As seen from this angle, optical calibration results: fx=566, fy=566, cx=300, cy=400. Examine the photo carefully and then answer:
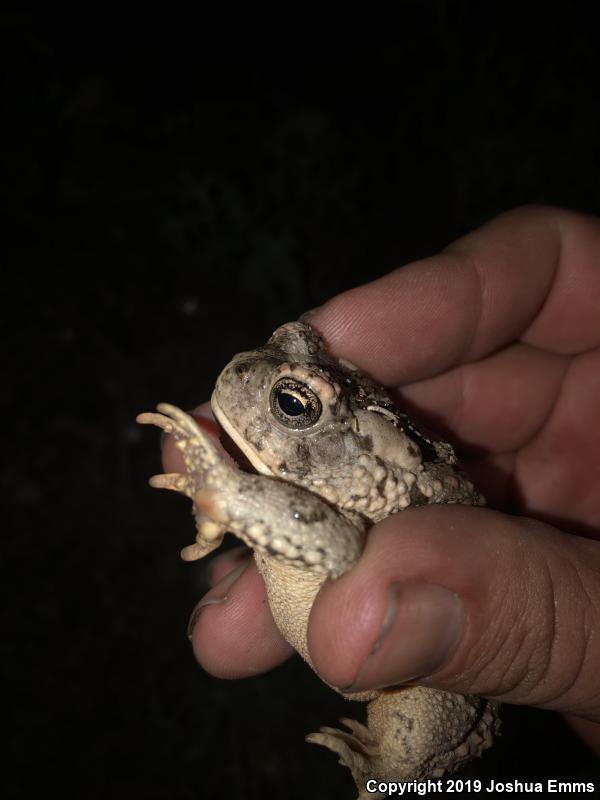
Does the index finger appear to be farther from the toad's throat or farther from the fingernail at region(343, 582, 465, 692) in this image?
the fingernail at region(343, 582, 465, 692)

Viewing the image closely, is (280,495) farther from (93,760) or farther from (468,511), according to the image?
(93,760)

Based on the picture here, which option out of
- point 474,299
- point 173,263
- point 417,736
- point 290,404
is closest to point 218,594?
point 417,736

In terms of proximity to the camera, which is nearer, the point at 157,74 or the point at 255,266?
the point at 255,266

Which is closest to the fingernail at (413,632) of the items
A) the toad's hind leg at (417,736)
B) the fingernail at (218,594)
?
the toad's hind leg at (417,736)

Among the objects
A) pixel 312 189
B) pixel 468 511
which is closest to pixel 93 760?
pixel 468 511

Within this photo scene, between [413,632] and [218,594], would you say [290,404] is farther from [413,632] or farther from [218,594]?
[218,594]

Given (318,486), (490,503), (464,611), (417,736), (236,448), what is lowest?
(417,736)
